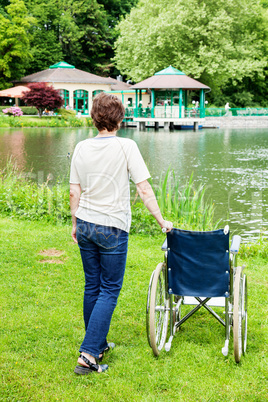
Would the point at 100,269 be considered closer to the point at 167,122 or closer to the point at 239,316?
the point at 239,316

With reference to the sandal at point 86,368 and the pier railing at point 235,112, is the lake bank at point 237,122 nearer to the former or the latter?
the pier railing at point 235,112

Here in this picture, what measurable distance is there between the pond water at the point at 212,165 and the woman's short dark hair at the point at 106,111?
5.69m

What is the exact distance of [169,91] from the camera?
4028cm

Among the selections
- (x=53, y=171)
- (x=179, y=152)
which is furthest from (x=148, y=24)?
(x=53, y=171)

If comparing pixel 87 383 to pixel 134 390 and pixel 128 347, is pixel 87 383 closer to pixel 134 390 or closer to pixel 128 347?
pixel 134 390

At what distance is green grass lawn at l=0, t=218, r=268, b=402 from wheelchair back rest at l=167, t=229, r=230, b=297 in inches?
18.6

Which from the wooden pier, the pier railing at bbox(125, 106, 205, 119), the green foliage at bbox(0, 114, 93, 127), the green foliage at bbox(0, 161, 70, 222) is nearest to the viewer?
the green foliage at bbox(0, 161, 70, 222)

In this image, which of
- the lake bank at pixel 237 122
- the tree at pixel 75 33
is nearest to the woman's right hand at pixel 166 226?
the lake bank at pixel 237 122

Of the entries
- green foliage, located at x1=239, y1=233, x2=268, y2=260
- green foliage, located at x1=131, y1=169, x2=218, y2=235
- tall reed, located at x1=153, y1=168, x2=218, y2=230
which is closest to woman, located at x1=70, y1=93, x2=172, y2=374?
green foliage, located at x1=239, y1=233, x2=268, y2=260

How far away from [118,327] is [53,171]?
1229 cm

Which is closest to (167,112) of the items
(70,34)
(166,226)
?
(70,34)

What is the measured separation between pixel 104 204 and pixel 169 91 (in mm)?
38285

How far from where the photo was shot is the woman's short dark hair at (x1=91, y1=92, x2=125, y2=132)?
307cm

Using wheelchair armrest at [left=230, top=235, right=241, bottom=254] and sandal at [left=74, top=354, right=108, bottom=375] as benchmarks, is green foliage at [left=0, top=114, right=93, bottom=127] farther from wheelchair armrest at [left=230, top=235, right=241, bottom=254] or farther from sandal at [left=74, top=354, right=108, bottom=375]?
sandal at [left=74, top=354, right=108, bottom=375]
